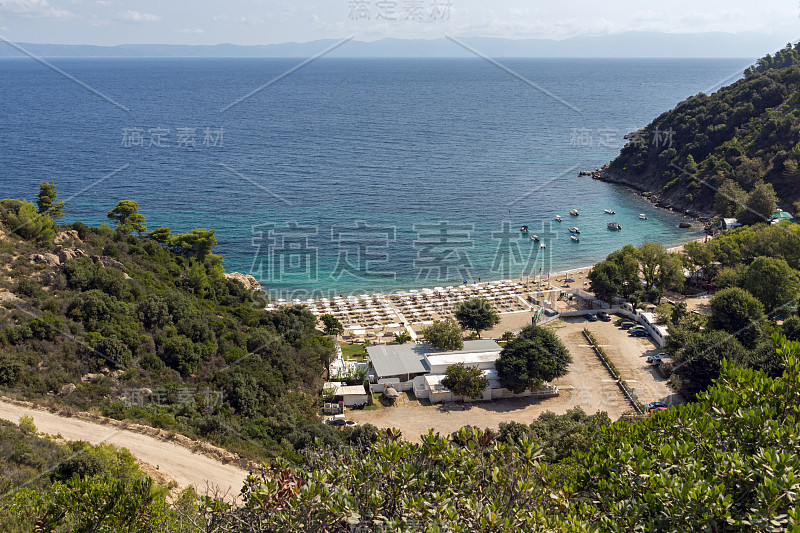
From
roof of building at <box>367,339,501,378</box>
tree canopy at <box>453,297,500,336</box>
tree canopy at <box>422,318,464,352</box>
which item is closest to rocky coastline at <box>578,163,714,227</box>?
tree canopy at <box>453,297,500,336</box>

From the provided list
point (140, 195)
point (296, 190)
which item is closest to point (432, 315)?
point (296, 190)

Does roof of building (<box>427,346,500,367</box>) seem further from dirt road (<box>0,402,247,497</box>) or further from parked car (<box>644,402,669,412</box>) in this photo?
dirt road (<box>0,402,247,497</box>)

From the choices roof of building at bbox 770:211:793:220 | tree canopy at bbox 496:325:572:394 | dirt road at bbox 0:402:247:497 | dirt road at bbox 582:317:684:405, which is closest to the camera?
dirt road at bbox 0:402:247:497

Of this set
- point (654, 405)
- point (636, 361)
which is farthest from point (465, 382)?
point (636, 361)

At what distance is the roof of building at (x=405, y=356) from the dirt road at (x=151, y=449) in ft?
37.6

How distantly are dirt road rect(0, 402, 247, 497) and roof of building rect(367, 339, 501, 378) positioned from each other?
452 inches

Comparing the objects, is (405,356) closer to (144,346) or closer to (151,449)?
(144,346)

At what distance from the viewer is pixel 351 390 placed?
25.4 metres

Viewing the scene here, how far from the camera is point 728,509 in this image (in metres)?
7.67

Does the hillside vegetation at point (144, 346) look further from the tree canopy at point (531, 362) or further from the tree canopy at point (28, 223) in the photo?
the tree canopy at point (531, 362)

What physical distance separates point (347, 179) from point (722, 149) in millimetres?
42428

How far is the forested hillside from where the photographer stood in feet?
176

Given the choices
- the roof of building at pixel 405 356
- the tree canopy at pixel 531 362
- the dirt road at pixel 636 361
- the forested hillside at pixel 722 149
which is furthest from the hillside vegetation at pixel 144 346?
the forested hillside at pixel 722 149

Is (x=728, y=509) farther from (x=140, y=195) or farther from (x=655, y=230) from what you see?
(x=140, y=195)
